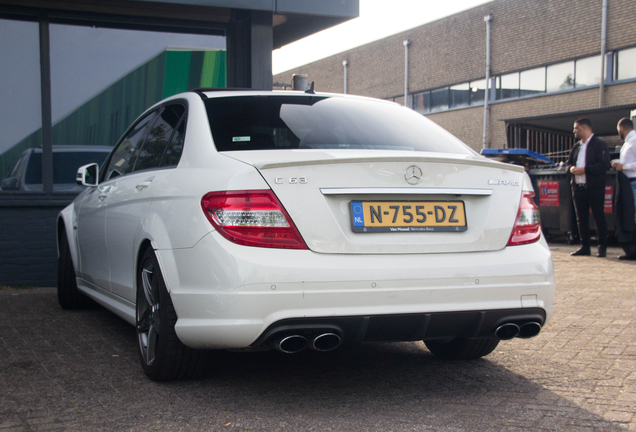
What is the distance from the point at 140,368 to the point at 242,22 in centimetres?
542

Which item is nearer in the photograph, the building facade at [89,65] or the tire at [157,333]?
the tire at [157,333]

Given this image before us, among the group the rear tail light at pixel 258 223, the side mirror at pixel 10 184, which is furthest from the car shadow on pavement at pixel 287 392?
the side mirror at pixel 10 184

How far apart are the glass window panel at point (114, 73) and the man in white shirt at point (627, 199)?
228 inches

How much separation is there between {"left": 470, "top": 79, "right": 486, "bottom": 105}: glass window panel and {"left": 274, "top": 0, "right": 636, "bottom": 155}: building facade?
0.15ft

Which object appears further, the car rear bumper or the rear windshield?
the rear windshield

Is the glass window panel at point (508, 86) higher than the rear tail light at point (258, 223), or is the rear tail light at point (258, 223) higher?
the glass window panel at point (508, 86)

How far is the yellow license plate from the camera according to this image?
295 centimetres

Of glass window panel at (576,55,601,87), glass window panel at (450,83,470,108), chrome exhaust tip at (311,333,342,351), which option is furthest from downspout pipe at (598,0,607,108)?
chrome exhaust tip at (311,333,342,351)

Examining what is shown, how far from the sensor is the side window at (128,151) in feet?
14.9

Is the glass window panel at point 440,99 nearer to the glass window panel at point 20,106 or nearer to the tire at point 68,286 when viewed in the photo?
the glass window panel at point 20,106

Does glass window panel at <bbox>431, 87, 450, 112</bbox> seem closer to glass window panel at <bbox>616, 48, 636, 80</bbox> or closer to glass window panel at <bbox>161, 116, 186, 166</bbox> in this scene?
glass window panel at <bbox>616, 48, 636, 80</bbox>

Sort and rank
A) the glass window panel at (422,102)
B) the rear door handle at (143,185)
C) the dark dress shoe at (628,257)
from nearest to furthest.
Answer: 1. the rear door handle at (143,185)
2. the dark dress shoe at (628,257)
3. the glass window panel at (422,102)

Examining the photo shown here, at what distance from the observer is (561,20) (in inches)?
1054

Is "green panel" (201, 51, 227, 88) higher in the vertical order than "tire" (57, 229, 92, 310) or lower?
higher
